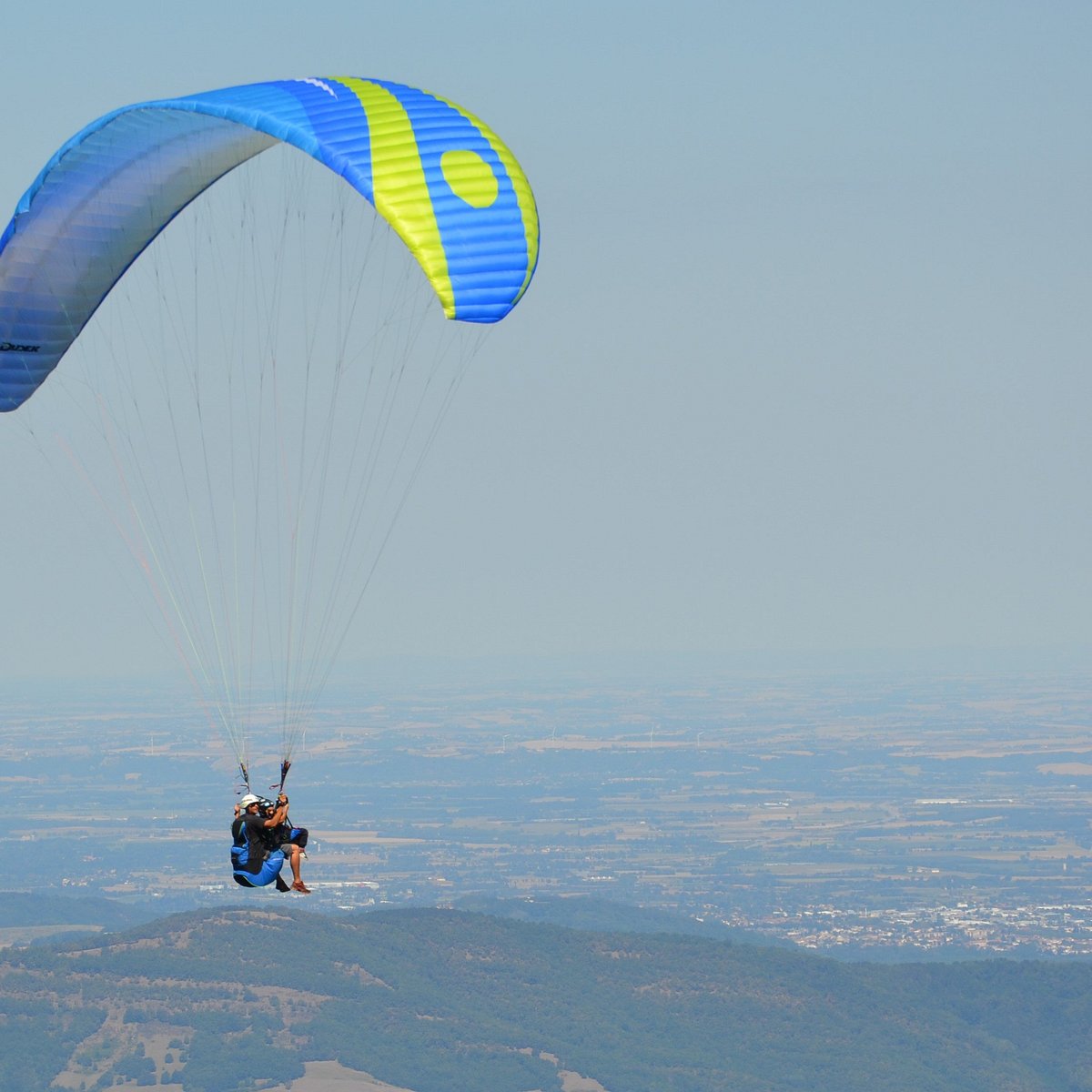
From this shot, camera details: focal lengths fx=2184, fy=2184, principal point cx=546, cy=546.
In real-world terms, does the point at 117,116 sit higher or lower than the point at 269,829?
higher

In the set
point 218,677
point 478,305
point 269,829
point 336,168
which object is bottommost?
point 269,829

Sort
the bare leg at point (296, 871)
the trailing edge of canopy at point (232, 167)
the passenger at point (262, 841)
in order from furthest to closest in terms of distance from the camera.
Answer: the passenger at point (262, 841), the bare leg at point (296, 871), the trailing edge of canopy at point (232, 167)

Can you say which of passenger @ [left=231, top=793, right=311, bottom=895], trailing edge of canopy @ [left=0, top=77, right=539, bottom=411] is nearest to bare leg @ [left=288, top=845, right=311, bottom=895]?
passenger @ [left=231, top=793, right=311, bottom=895]

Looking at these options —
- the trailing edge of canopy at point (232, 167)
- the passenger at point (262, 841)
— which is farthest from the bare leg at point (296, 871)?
the trailing edge of canopy at point (232, 167)

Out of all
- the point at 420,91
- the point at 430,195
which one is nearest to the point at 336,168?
the point at 430,195

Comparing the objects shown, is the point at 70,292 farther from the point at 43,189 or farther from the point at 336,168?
the point at 336,168

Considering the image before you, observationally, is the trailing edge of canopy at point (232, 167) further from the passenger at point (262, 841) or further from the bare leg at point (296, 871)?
the bare leg at point (296, 871)

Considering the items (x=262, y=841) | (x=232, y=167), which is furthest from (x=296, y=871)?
(x=232, y=167)

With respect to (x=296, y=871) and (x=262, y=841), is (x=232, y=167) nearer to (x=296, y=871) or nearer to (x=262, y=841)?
(x=262, y=841)

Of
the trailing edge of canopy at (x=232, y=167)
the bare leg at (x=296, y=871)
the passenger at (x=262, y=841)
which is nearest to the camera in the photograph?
the trailing edge of canopy at (x=232, y=167)
